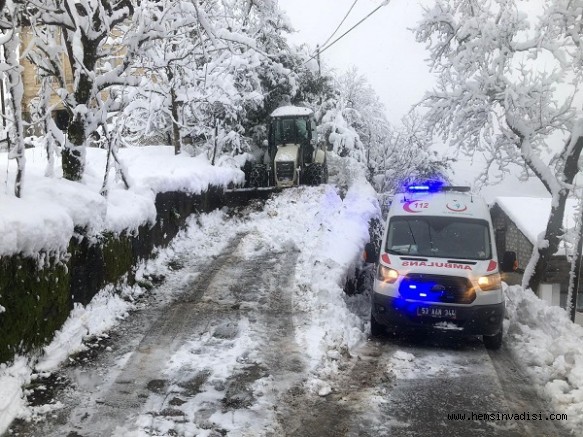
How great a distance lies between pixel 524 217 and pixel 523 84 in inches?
487

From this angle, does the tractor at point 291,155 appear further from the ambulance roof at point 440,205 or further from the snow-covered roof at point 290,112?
the ambulance roof at point 440,205

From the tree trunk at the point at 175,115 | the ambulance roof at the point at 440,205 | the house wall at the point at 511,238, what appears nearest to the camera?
the ambulance roof at the point at 440,205

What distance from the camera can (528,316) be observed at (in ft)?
28.5

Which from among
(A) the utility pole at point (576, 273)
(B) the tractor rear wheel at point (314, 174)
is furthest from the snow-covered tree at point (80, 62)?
(B) the tractor rear wheel at point (314, 174)

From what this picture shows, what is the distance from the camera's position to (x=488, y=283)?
7.38 m

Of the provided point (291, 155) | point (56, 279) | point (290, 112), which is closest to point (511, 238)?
point (291, 155)

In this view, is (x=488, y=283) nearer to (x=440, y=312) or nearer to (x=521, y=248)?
(x=440, y=312)

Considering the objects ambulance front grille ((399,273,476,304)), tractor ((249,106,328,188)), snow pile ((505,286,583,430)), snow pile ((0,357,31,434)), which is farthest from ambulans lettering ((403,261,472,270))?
tractor ((249,106,328,188))

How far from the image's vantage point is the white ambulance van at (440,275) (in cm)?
729

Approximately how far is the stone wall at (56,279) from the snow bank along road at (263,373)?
0.32m

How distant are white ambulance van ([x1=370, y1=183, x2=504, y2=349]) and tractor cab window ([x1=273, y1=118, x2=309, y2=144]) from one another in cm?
1368

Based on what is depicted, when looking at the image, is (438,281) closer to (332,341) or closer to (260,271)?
(332,341)

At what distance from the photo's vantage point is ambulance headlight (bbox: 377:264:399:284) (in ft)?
24.9

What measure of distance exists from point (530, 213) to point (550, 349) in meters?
22.5
